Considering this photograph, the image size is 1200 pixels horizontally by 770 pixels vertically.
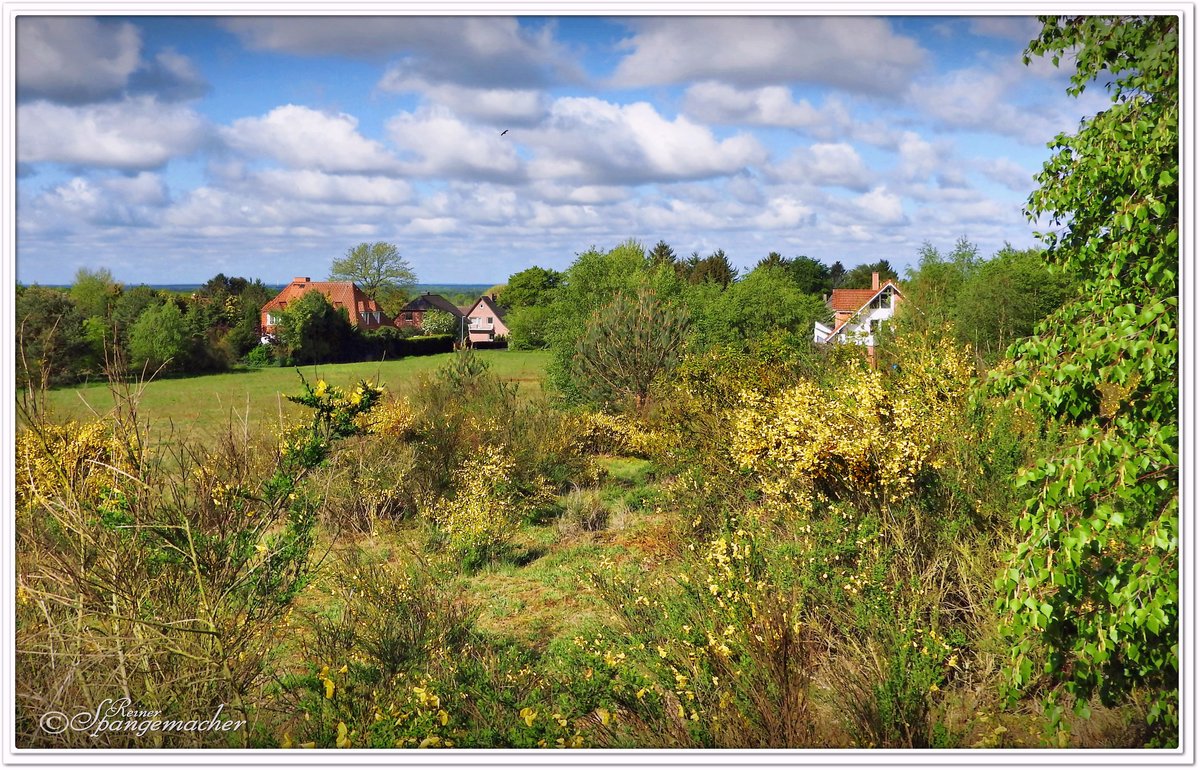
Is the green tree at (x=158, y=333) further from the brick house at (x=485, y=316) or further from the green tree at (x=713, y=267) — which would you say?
the brick house at (x=485, y=316)

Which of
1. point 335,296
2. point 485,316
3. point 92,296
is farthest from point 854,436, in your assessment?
point 485,316

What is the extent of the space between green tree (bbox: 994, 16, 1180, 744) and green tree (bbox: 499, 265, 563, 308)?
50.9 meters

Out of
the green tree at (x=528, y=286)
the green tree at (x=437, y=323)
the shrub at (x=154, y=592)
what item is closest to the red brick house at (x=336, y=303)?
the green tree at (x=437, y=323)

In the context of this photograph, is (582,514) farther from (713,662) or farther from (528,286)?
(528,286)

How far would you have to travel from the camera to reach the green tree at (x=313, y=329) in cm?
2637

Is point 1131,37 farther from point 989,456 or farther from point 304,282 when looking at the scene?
point 304,282

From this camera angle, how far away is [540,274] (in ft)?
189

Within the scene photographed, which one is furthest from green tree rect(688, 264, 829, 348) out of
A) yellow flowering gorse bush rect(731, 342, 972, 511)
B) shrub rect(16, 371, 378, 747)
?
shrub rect(16, 371, 378, 747)

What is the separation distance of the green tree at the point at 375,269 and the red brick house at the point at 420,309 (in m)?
1.80

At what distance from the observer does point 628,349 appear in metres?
16.7

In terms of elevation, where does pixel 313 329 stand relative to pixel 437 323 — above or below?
below

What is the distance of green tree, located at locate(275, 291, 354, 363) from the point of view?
26.4 metres

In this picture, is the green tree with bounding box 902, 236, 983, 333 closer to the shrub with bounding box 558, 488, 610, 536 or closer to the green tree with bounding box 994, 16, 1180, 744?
the shrub with bounding box 558, 488, 610, 536

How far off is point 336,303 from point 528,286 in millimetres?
25913
